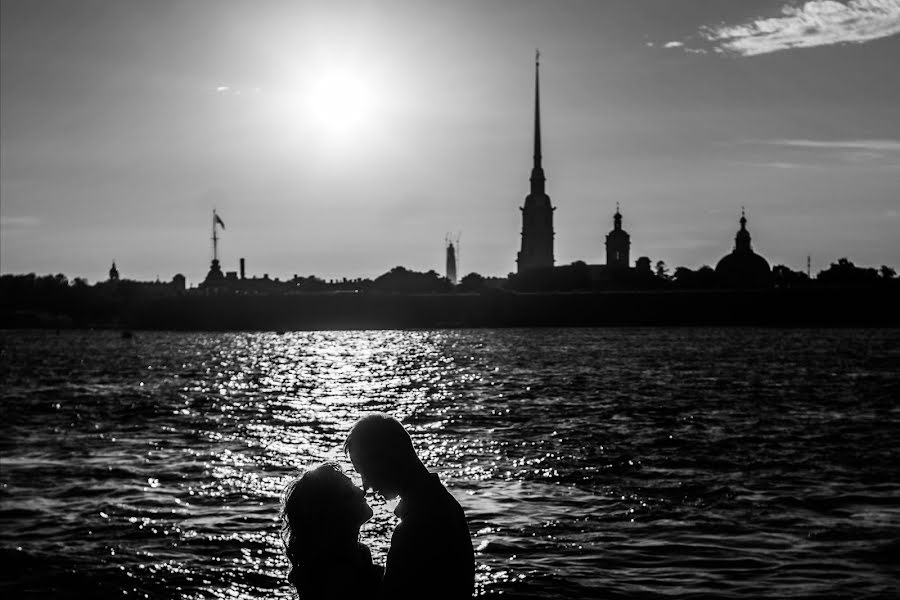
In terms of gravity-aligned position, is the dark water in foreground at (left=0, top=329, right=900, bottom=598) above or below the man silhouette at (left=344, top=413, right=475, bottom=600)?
below

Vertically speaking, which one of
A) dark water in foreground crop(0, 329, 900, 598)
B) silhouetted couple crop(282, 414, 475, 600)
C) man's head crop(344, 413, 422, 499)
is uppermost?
man's head crop(344, 413, 422, 499)

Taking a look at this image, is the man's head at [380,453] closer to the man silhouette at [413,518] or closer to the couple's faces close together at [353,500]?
the man silhouette at [413,518]

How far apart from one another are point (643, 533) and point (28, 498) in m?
10.7

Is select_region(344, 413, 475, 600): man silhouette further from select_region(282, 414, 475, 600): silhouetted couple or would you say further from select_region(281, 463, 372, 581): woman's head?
select_region(281, 463, 372, 581): woman's head

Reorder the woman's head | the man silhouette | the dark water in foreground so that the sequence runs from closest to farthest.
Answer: the woman's head < the man silhouette < the dark water in foreground

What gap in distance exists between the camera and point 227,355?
100188mm

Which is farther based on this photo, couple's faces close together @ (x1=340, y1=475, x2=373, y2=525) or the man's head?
the man's head

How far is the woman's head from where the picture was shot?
386 centimetres

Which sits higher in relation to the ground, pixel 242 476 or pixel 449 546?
pixel 449 546

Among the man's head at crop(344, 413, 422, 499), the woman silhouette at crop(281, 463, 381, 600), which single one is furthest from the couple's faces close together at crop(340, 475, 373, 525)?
the man's head at crop(344, 413, 422, 499)

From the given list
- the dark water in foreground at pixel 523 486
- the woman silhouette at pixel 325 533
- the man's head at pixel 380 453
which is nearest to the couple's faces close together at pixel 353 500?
the woman silhouette at pixel 325 533

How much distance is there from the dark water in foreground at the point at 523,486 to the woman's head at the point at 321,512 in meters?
8.42

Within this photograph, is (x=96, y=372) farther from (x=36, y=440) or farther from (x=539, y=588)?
(x=539, y=588)

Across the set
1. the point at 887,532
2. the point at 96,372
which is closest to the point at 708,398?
the point at 887,532
